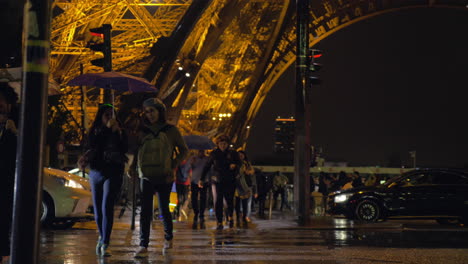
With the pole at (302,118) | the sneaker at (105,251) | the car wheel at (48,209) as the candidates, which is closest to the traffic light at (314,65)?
the pole at (302,118)

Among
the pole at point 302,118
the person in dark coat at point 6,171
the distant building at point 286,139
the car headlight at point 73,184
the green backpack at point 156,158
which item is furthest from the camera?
the distant building at point 286,139

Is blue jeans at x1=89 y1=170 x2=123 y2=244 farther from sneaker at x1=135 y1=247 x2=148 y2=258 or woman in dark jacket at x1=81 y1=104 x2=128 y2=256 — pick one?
sneaker at x1=135 y1=247 x2=148 y2=258

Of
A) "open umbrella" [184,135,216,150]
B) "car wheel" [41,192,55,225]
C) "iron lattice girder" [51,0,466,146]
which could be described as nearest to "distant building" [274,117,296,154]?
"open umbrella" [184,135,216,150]

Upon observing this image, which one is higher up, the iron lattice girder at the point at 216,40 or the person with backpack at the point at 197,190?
the iron lattice girder at the point at 216,40

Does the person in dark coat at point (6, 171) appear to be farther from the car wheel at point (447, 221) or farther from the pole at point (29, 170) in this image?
the car wheel at point (447, 221)

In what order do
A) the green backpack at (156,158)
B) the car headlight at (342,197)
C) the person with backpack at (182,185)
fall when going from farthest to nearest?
1. the car headlight at (342,197)
2. the person with backpack at (182,185)
3. the green backpack at (156,158)

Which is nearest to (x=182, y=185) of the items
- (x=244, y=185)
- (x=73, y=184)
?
(x=244, y=185)

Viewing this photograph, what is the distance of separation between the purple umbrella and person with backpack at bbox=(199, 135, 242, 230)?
1.46 metres

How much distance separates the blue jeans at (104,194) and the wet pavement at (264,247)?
341 mm

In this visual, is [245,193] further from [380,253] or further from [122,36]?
[122,36]

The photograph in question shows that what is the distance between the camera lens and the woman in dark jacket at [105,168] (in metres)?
7.98

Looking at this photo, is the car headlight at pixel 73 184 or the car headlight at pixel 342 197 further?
the car headlight at pixel 342 197

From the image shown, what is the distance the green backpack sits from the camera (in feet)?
27.3

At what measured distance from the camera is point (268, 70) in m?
46.7
